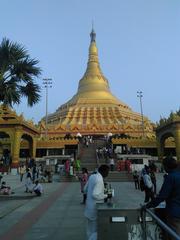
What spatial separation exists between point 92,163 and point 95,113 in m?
29.2

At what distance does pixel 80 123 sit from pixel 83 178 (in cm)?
4086

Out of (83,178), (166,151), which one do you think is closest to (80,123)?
(166,151)

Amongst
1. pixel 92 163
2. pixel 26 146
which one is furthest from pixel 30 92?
pixel 26 146

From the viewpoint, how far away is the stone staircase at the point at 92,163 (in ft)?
74.7

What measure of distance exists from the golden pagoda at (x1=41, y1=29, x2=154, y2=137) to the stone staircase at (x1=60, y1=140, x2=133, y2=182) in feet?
36.1

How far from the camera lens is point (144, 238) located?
168 inches

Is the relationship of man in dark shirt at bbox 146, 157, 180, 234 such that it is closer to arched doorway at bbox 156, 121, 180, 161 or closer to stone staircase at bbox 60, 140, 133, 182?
stone staircase at bbox 60, 140, 133, 182

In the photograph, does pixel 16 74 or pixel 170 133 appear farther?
pixel 170 133

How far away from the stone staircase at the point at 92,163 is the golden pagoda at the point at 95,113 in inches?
433

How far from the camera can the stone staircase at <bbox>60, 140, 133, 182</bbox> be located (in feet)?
74.7

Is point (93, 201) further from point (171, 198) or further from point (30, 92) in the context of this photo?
point (30, 92)

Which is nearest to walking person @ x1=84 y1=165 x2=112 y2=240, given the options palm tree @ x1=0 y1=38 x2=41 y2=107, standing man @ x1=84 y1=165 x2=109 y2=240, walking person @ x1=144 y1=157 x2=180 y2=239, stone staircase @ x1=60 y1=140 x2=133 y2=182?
standing man @ x1=84 y1=165 x2=109 y2=240

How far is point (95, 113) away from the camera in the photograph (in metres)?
56.4

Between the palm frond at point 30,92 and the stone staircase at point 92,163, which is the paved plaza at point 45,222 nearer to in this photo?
the palm frond at point 30,92
